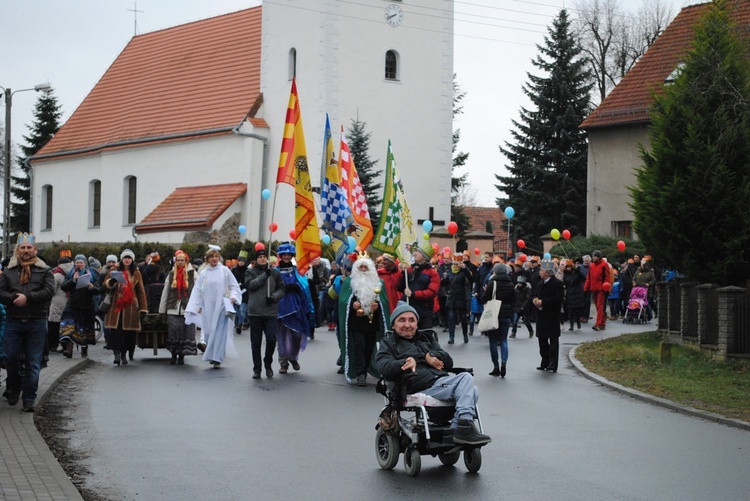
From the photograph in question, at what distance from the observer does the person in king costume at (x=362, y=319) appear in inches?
651

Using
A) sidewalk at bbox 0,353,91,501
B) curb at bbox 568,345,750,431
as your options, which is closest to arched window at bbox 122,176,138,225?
curb at bbox 568,345,750,431

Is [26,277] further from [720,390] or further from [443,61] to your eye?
[443,61]

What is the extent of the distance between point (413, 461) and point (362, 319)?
7416 millimetres

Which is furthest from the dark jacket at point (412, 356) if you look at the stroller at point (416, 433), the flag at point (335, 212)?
the flag at point (335, 212)

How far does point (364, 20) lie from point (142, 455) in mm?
37417

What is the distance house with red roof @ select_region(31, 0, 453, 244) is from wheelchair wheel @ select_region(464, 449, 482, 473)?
117ft

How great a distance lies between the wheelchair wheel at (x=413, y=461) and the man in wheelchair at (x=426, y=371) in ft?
1.09

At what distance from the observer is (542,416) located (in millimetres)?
13125

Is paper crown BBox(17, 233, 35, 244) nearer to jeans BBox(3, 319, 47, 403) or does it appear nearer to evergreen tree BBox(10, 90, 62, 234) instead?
jeans BBox(3, 319, 47, 403)

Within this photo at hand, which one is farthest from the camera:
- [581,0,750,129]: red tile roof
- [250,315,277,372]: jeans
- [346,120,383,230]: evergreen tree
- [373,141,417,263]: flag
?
[346,120,383,230]: evergreen tree

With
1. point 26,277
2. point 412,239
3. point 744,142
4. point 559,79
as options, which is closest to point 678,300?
point 744,142

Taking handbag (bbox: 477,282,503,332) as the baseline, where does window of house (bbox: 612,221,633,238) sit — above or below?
above

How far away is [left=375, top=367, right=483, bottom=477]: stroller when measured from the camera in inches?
372

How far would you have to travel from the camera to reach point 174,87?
180ft
